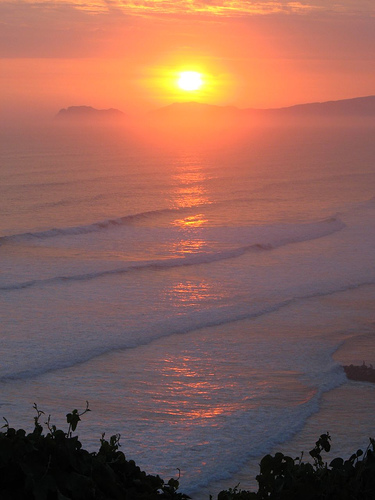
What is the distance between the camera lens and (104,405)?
11.0 meters

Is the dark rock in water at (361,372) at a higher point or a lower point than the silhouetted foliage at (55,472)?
lower

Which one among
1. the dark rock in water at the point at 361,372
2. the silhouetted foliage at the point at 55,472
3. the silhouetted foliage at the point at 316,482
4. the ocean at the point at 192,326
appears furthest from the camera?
the dark rock in water at the point at 361,372

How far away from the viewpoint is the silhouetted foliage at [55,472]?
4.61 m

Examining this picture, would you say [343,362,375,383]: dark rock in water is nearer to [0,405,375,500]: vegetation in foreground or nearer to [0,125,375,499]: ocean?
[0,125,375,499]: ocean

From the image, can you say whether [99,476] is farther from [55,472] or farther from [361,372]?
[361,372]

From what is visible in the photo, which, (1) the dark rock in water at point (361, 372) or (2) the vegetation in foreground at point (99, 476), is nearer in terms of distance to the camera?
(2) the vegetation in foreground at point (99, 476)

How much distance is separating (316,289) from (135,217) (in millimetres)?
15551

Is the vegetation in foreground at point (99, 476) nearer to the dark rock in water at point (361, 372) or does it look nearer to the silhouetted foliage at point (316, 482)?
the silhouetted foliage at point (316, 482)

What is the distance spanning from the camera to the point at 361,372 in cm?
1261

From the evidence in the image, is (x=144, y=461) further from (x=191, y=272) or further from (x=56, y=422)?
(x=191, y=272)

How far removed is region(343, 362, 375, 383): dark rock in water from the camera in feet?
40.6

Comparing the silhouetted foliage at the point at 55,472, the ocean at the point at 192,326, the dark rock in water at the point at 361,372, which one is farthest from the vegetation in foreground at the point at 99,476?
the dark rock in water at the point at 361,372

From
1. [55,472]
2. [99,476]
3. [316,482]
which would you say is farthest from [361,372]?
[55,472]

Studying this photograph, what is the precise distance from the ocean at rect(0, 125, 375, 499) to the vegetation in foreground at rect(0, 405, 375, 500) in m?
3.51
